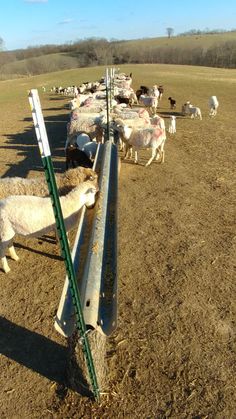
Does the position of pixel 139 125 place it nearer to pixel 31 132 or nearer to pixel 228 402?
pixel 31 132

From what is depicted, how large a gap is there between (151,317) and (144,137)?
6898 millimetres

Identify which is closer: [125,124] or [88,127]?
[125,124]

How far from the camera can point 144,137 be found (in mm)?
11188

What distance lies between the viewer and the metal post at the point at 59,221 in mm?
2719

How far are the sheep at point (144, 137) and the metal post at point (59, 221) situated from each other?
8087mm

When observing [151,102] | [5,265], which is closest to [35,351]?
[5,265]

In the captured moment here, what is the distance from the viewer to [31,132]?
17062 millimetres

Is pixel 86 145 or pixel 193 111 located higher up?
pixel 86 145

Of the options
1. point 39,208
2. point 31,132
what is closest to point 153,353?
point 39,208

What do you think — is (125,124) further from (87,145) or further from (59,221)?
(59,221)

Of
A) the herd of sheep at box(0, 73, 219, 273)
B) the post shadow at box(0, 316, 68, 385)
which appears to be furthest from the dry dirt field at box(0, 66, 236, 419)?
the herd of sheep at box(0, 73, 219, 273)

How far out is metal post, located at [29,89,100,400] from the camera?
2.72 m

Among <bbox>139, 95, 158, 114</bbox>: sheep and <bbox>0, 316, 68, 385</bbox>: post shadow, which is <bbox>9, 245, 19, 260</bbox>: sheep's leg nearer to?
<bbox>0, 316, 68, 385</bbox>: post shadow

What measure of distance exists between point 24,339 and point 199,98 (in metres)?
24.0
